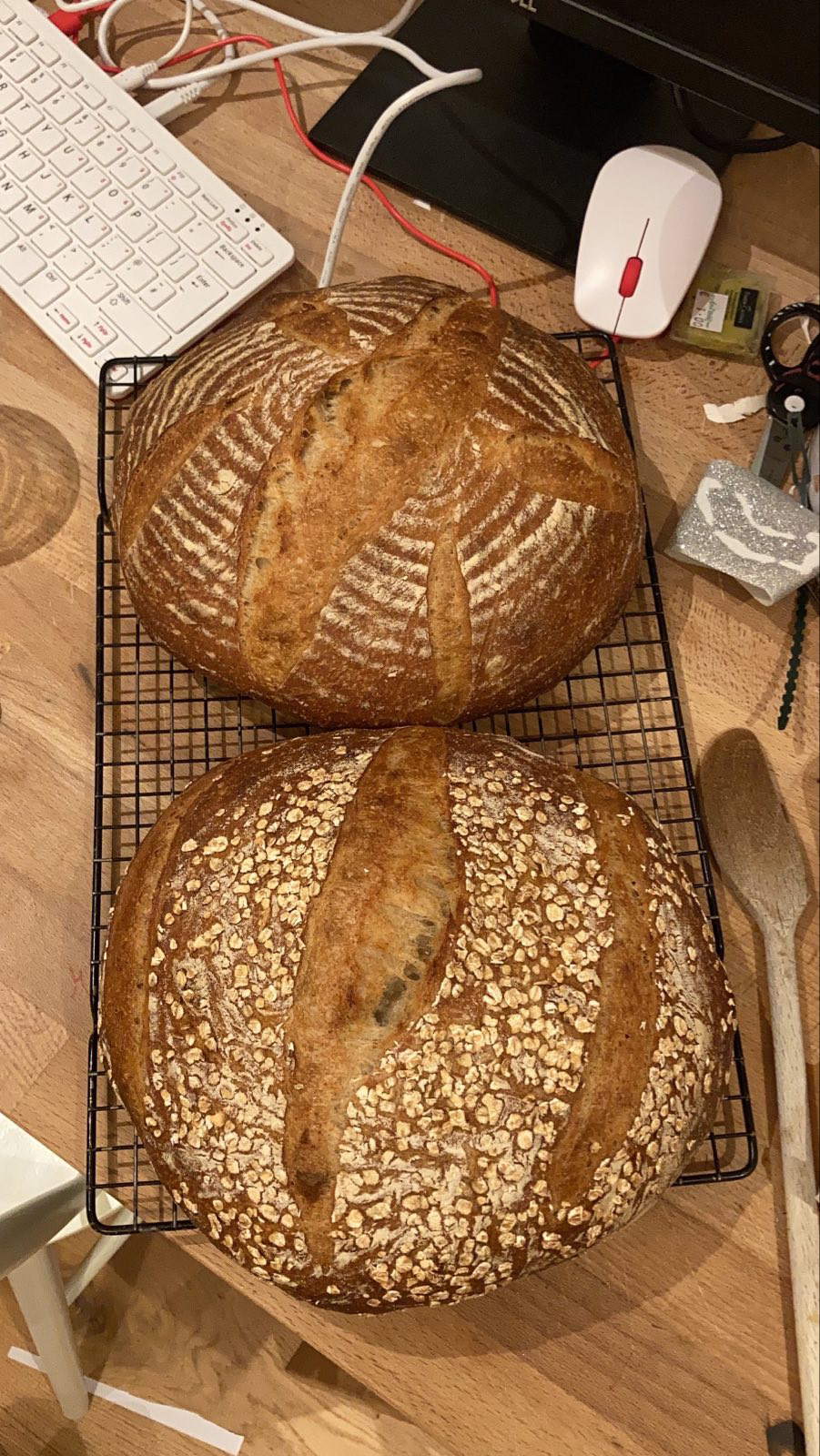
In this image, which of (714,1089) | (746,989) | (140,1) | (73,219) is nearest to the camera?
(714,1089)

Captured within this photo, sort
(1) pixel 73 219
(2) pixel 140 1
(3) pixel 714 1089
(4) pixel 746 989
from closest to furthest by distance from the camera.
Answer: (3) pixel 714 1089 → (4) pixel 746 989 → (1) pixel 73 219 → (2) pixel 140 1

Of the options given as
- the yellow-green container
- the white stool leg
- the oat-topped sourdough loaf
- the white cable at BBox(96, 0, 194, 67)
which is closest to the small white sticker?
the yellow-green container

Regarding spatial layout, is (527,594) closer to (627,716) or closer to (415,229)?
(627,716)

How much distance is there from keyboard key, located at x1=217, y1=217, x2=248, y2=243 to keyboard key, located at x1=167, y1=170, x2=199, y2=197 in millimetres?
46

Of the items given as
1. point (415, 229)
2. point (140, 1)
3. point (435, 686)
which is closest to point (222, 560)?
point (435, 686)

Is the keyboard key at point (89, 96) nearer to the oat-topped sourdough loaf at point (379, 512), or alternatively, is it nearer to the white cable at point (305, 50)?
the white cable at point (305, 50)

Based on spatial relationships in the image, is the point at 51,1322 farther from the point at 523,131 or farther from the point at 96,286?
the point at 523,131

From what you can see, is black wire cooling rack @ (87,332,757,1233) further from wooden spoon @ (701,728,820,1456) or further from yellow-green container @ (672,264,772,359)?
yellow-green container @ (672,264,772,359)

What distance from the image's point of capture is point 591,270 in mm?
1179

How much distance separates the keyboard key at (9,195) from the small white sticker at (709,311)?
76 centimetres

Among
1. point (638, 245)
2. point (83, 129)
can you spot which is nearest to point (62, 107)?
point (83, 129)

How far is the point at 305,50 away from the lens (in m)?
1.25

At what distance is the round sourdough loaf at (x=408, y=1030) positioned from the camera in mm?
779

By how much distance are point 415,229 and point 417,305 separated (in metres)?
0.34
